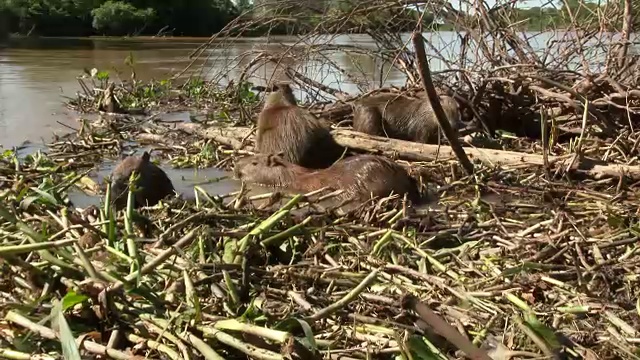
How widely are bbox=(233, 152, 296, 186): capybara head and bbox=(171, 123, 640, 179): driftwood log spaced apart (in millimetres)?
658

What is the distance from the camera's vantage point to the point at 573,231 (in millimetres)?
3557

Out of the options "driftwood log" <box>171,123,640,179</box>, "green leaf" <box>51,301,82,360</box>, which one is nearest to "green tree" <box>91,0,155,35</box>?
"driftwood log" <box>171,123,640,179</box>

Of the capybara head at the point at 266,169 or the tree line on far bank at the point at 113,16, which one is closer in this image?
the capybara head at the point at 266,169

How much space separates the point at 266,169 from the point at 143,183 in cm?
106

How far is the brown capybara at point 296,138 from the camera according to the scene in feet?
18.9

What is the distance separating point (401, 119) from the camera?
639 centimetres

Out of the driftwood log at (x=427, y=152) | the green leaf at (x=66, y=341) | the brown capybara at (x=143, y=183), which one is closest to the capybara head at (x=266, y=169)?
the driftwood log at (x=427, y=152)

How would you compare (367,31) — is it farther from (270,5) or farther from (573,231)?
(573,231)

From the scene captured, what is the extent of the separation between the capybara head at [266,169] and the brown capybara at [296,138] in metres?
0.13

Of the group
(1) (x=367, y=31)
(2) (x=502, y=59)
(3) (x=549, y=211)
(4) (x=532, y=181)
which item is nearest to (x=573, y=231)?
(3) (x=549, y=211)

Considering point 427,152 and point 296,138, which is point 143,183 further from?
point 427,152

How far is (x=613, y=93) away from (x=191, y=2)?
42.7 m

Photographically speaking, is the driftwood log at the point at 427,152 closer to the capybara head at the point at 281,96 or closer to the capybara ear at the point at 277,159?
the capybara head at the point at 281,96

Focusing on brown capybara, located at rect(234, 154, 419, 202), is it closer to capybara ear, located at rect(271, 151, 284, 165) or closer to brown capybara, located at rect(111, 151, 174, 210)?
capybara ear, located at rect(271, 151, 284, 165)
